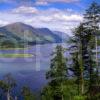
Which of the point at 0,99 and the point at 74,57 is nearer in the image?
the point at 74,57

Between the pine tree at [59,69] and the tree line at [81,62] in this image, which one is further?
the pine tree at [59,69]

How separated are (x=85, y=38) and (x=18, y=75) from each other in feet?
348

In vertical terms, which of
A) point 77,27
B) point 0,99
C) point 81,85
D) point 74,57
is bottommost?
point 0,99

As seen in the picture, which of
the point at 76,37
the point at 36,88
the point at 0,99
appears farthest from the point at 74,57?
the point at 36,88

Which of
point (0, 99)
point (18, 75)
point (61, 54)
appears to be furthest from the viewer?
point (18, 75)

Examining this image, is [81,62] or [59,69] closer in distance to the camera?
[81,62]

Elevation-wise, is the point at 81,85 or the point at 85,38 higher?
the point at 85,38

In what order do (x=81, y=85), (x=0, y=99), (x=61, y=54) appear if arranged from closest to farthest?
(x=81, y=85) → (x=61, y=54) → (x=0, y=99)

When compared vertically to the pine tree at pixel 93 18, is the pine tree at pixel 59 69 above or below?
below

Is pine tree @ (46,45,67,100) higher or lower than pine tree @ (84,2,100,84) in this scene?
lower

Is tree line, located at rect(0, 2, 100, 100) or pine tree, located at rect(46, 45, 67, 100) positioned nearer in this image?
tree line, located at rect(0, 2, 100, 100)

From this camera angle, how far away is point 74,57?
54.9 m

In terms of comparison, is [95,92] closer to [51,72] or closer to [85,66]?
→ [85,66]

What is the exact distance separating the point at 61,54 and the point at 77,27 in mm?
8794
